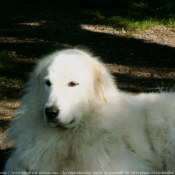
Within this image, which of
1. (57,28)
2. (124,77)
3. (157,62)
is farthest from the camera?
(57,28)

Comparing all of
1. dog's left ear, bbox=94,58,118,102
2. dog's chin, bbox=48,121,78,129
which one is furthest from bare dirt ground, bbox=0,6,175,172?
dog's left ear, bbox=94,58,118,102

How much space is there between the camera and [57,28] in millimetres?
12289

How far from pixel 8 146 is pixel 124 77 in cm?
350

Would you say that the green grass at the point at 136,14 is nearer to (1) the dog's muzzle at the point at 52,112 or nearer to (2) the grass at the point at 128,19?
(2) the grass at the point at 128,19

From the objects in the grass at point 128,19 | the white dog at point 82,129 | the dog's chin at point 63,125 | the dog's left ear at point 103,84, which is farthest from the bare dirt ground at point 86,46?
the dog's left ear at point 103,84

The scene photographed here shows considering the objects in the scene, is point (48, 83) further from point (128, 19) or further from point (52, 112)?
point (128, 19)

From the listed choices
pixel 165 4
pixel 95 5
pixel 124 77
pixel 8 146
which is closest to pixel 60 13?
pixel 95 5

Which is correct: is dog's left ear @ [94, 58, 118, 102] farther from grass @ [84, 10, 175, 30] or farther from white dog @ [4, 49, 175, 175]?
grass @ [84, 10, 175, 30]

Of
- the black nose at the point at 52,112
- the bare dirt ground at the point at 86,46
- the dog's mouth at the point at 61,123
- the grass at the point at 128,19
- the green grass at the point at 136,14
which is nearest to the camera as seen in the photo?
the black nose at the point at 52,112

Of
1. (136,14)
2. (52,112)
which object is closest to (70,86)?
(52,112)

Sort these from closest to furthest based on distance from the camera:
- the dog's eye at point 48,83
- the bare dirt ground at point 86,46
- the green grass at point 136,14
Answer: the dog's eye at point 48,83 → the bare dirt ground at point 86,46 → the green grass at point 136,14

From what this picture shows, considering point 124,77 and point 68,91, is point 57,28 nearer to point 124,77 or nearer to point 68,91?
point 124,77

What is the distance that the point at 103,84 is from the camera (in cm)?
421

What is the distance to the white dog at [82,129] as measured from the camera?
397 cm
